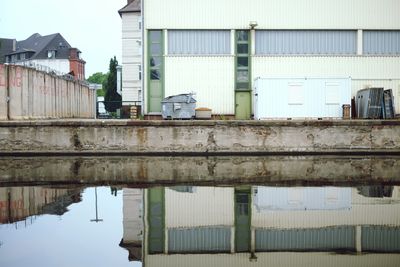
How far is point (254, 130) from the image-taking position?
61.0 feet

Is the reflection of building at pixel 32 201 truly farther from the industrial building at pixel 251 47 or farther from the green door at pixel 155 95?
the industrial building at pixel 251 47

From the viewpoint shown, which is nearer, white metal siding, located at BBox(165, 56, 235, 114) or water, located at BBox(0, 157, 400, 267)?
water, located at BBox(0, 157, 400, 267)

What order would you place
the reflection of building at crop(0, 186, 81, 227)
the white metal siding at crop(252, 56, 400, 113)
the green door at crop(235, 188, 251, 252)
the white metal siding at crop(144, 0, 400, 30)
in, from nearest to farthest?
the green door at crop(235, 188, 251, 252) → the reflection of building at crop(0, 186, 81, 227) → the white metal siding at crop(144, 0, 400, 30) → the white metal siding at crop(252, 56, 400, 113)

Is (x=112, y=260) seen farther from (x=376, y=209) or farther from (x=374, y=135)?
(x=374, y=135)

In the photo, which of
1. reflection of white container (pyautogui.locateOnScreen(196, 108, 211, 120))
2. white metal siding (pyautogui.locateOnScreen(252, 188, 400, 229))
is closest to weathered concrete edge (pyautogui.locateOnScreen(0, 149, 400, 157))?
reflection of white container (pyautogui.locateOnScreen(196, 108, 211, 120))

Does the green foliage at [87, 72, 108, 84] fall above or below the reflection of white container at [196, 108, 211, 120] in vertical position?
above

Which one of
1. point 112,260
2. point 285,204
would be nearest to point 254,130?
point 285,204

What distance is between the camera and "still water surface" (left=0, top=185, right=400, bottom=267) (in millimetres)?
5230

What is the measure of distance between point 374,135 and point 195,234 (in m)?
14.4

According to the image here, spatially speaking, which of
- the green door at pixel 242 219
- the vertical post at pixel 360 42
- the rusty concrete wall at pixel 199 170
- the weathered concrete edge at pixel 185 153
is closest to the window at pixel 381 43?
the vertical post at pixel 360 42

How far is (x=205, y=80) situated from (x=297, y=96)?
4744 millimetres

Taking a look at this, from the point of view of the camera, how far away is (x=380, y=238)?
5.88 m

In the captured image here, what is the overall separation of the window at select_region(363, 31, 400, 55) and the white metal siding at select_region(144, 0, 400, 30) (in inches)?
13.9

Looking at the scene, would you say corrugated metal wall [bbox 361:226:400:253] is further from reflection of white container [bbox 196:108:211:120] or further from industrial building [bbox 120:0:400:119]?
industrial building [bbox 120:0:400:119]
